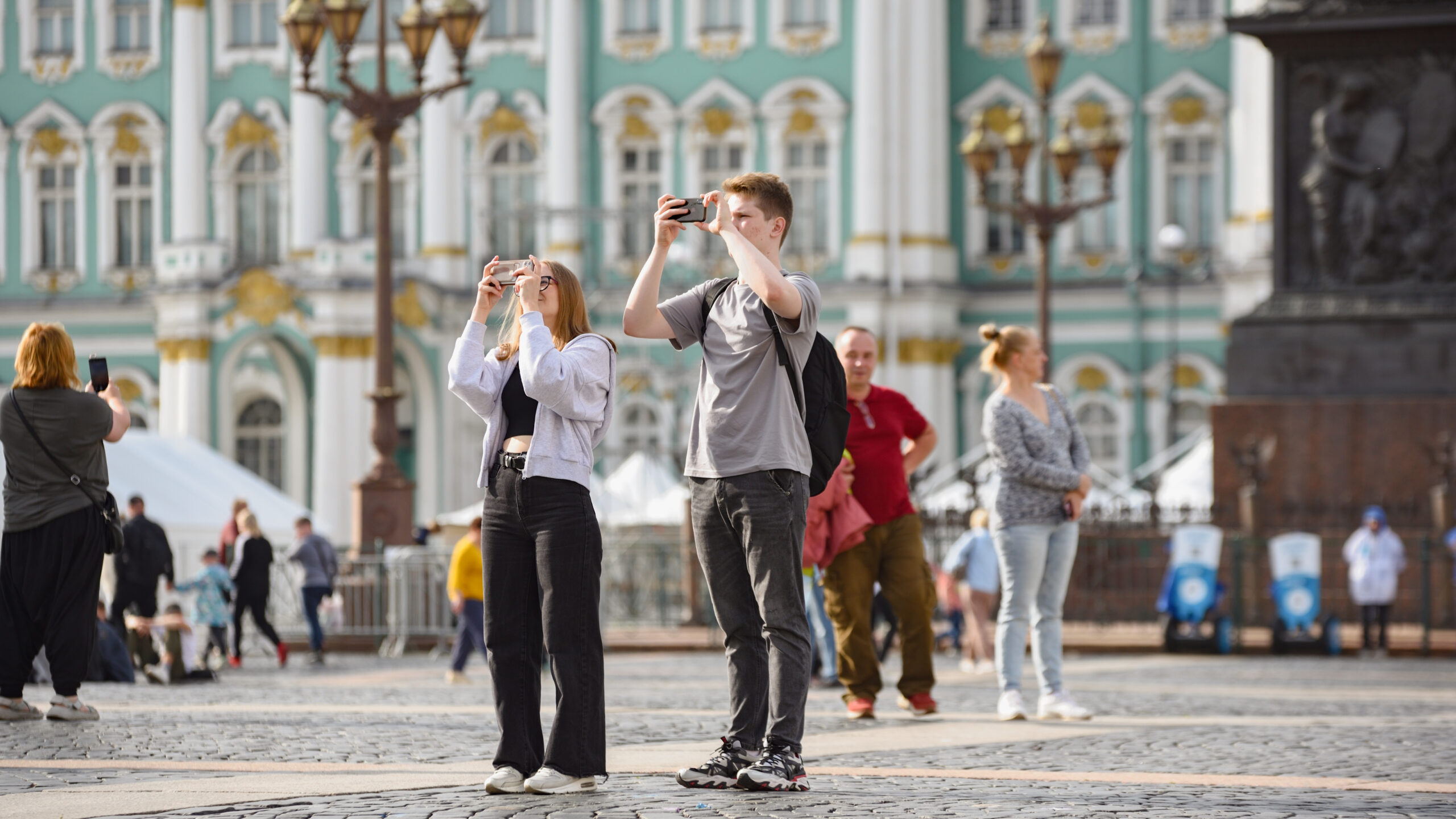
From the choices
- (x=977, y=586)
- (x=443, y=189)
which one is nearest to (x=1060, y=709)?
(x=977, y=586)

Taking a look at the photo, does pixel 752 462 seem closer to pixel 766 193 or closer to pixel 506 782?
pixel 766 193

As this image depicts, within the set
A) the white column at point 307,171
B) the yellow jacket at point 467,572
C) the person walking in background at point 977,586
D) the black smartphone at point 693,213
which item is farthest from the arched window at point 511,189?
the black smartphone at point 693,213

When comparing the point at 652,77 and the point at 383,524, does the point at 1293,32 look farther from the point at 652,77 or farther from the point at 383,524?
the point at 652,77

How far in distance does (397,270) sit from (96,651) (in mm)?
29452

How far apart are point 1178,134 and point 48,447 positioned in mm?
34974

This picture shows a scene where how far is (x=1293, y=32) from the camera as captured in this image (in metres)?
19.8

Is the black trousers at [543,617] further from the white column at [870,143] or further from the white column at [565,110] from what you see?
the white column at [565,110]

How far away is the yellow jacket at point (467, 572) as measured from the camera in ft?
55.3

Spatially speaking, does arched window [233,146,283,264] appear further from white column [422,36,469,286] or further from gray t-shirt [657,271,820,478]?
gray t-shirt [657,271,820,478]

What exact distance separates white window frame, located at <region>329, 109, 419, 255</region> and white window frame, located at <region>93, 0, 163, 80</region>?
4.23 metres

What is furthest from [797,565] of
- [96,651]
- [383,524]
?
[383,524]

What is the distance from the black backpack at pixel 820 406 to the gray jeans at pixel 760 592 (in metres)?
0.18

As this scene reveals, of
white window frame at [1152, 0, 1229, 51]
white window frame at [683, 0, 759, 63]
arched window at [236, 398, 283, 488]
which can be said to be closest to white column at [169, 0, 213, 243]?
arched window at [236, 398, 283, 488]

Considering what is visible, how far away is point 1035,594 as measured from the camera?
10641 mm
